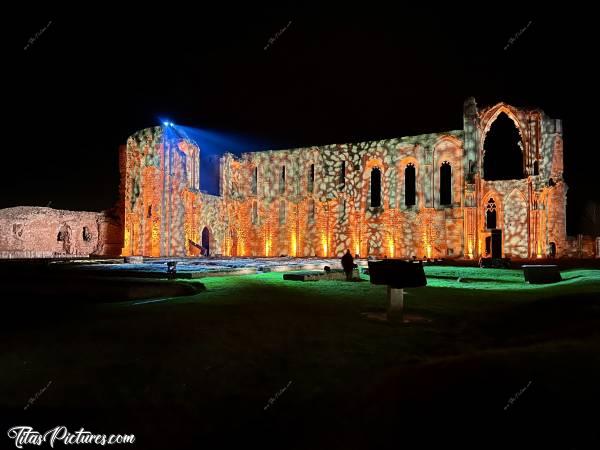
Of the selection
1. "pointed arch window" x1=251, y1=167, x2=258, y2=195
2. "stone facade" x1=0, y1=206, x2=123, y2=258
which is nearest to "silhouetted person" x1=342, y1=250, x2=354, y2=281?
"pointed arch window" x1=251, y1=167, x2=258, y2=195

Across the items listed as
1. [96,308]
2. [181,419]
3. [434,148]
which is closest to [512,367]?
[181,419]

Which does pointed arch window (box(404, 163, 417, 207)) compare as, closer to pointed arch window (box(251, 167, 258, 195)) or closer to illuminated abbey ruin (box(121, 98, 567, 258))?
illuminated abbey ruin (box(121, 98, 567, 258))

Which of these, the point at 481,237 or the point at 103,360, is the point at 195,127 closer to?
the point at 481,237

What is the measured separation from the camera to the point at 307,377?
403 centimetres

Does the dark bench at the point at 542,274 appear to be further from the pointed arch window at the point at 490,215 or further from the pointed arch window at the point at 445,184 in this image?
the pointed arch window at the point at 445,184

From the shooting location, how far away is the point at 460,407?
2.77m

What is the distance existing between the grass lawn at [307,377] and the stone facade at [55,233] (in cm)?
2740

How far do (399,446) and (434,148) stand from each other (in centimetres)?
2888

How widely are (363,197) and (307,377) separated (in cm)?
2815

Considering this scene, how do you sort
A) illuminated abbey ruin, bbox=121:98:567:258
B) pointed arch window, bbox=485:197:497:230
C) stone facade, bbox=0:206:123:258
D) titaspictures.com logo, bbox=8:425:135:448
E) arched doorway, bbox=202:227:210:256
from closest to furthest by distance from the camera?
titaspictures.com logo, bbox=8:425:135:448
illuminated abbey ruin, bbox=121:98:567:258
pointed arch window, bbox=485:197:497:230
stone facade, bbox=0:206:123:258
arched doorway, bbox=202:227:210:256

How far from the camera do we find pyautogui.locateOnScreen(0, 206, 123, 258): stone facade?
2972 centimetres

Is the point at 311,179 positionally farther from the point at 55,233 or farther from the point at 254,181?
the point at 55,233

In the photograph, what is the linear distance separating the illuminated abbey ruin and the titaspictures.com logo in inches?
983

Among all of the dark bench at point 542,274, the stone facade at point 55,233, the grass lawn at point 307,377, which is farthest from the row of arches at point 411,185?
the grass lawn at point 307,377
